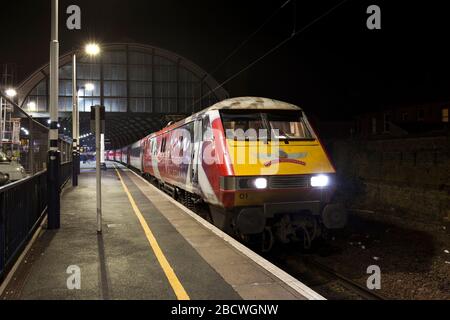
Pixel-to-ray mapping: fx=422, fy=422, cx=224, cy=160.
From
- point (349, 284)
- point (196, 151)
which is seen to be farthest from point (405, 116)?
point (349, 284)

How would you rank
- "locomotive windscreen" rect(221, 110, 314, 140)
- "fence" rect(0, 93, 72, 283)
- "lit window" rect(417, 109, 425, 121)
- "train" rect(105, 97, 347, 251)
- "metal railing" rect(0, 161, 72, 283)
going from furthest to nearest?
"lit window" rect(417, 109, 425, 121), "locomotive windscreen" rect(221, 110, 314, 140), "train" rect(105, 97, 347, 251), "fence" rect(0, 93, 72, 283), "metal railing" rect(0, 161, 72, 283)

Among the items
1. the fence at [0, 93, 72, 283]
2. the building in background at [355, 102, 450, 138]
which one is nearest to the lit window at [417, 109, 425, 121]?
the building in background at [355, 102, 450, 138]

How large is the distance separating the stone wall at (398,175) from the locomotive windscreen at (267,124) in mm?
10801

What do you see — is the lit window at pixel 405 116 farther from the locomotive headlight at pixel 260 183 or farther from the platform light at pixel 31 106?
the locomotive headlight at pixel 260 183

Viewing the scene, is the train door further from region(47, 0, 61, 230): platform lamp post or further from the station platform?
region(47, 0, 61, 230): platform lamp post

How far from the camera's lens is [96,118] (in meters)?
8.24

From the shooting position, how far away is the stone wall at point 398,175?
58.2 ft

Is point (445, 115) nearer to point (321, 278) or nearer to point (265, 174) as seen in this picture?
point (321, 278)

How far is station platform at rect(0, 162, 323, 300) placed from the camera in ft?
16.4

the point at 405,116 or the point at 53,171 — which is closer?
the point at 53,171

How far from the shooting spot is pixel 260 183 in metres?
7.72

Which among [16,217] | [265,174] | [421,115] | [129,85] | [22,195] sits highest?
[129,85]

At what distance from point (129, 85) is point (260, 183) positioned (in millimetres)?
37544
